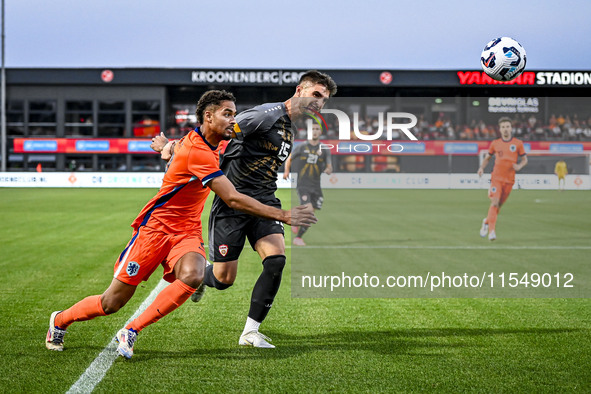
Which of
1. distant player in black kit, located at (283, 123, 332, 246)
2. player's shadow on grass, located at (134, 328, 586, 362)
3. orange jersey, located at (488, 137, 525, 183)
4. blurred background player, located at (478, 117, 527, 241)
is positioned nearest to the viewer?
player's shadow on grass, located at (134, 328, 586, 362)

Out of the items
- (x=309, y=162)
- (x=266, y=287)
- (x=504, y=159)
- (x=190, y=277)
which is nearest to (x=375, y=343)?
(x=266, y=287)

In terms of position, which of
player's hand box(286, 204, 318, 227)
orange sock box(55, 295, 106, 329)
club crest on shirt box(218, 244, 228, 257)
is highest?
player's hand box(286, 204, 318, 227)

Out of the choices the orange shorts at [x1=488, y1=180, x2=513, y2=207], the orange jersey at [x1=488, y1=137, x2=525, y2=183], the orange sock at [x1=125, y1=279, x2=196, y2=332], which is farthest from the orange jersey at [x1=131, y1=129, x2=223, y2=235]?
the orange jersey at [x1=488, y1=137, x2=525, y2=183]

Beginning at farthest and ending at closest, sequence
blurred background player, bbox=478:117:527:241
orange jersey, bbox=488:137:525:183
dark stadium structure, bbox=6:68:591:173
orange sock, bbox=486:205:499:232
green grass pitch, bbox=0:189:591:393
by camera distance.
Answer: dark stadium structure, bbox=6:68:591:173 < orange jersey, bbox=488:137:525:183 < blurred background player, bbox=478:117:527:241 < orange sock, bbox=486:205:499:232 < green grass pitch, bbox=0:189:591:393

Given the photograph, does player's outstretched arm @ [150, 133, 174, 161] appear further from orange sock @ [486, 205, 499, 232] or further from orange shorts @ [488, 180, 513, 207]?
orange shorts @ [488, 180, 513, 207]

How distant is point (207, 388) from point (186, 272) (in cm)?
103

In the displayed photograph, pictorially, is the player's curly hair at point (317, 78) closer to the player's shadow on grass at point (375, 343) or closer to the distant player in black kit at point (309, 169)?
the player's shadow on grass at point (375, 343)

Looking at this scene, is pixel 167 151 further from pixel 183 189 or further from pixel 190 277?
pixel 190 277

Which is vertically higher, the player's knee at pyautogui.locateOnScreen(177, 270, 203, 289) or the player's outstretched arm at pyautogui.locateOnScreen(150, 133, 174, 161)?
the player's outstretched arm at pyautogui.locateOnScreen(150, 133, 174, 161)

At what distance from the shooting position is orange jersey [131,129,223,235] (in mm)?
5168

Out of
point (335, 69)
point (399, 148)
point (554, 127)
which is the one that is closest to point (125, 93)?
point (335, 69)

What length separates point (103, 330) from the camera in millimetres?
6137

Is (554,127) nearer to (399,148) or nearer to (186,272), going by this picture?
(399,148)

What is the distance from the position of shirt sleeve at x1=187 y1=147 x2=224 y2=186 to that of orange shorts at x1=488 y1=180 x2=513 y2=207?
964 centimetres
